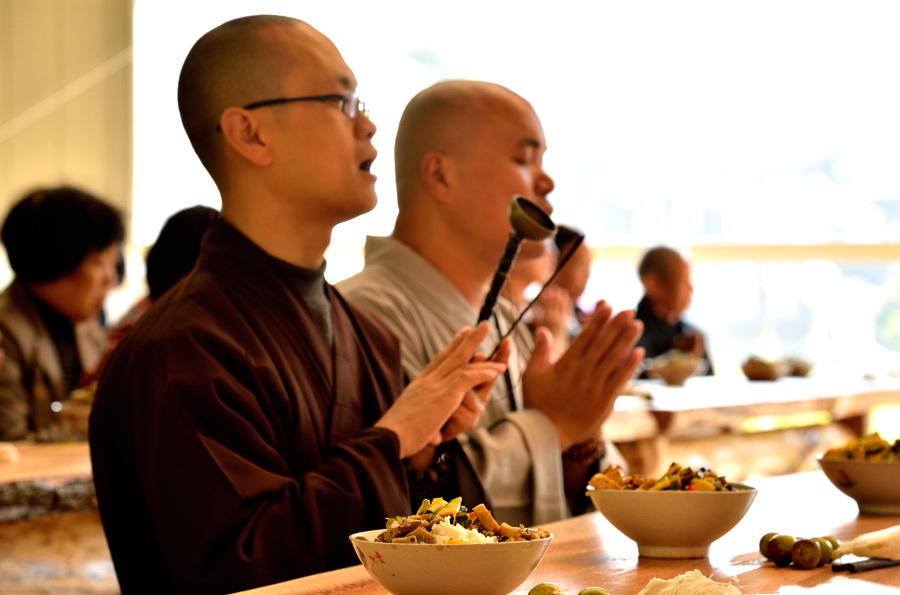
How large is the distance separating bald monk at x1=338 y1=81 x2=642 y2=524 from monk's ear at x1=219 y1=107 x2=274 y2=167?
0.59 metres

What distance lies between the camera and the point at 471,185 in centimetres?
248

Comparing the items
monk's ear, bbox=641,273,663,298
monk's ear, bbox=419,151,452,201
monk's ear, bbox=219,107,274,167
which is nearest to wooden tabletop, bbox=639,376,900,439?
monk's ear, bbox=641,273,663,298

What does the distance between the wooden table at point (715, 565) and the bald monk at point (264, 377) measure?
0.75 ft

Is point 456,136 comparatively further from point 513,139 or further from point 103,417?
point 103,417

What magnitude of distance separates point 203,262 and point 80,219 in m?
2.04

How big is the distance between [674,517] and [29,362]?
269cm

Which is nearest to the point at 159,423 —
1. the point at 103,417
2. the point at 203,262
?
the point at 103,417

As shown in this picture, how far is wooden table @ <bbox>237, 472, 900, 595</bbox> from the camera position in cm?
129

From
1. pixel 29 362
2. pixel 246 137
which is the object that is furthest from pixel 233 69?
pixel 29 362

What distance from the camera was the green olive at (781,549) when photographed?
1391 mm

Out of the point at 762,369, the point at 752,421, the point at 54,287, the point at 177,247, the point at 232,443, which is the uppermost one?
the point at 177,247

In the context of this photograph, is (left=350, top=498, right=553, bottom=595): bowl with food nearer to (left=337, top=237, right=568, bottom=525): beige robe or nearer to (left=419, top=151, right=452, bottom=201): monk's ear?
(left=337, top=237, right=568, bottom=525): beige robe

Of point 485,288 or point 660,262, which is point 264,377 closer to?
point 485,288

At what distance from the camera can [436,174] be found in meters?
2.52
